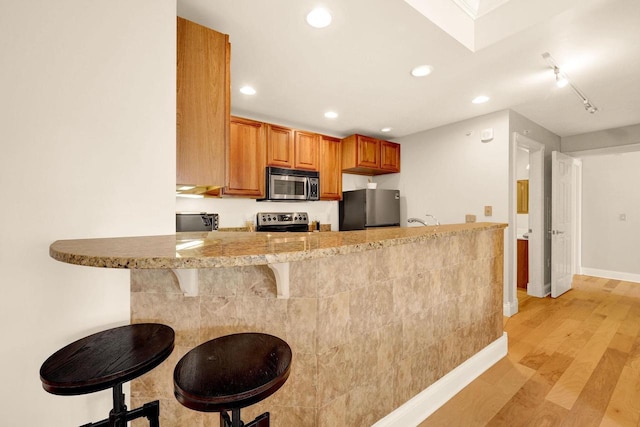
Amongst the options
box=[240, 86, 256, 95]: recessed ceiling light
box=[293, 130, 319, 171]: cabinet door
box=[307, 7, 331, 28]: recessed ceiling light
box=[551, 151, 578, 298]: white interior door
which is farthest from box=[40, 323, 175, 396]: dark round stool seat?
box=[551, 151, 578, 298]: white interior door

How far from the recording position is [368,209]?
150 inches

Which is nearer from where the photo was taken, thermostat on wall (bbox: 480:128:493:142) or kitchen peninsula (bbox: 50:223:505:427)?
kitchen peninsula (bbox: 50:223:505:427)

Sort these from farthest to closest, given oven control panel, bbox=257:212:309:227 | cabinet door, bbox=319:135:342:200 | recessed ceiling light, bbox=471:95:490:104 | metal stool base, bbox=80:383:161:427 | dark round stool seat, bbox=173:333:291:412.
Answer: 1. cabinet door, bbox=319:135:342:200
2. oven control panel, bbox=257:212:309:227
3. recessed ceiling light, bbox=471:95:490:104
4. metal stool base, bbox=80:383:161:427
5. dark round stool seat, bbox=173:333:291:412

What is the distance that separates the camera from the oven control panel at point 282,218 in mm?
3402

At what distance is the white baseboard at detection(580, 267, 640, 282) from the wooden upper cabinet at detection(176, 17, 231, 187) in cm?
630

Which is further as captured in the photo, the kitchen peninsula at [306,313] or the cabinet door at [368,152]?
the cabinet door at [368,152]

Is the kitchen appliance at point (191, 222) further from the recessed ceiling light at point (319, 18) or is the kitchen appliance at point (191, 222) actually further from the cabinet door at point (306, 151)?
the recessed ceiling light at point (319, 18)

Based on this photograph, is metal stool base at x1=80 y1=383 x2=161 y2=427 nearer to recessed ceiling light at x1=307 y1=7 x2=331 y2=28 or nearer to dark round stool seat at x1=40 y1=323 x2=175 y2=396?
dark round stool seat at x1=40 y1=323 x2=175 y2=396

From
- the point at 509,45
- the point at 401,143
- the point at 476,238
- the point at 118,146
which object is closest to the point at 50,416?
the point at 118,146

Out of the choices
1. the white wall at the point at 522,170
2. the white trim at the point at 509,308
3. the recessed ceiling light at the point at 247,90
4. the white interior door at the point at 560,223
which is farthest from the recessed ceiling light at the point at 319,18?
the white wall at the point at 522,170

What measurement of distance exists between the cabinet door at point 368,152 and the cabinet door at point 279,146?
3.20 feet

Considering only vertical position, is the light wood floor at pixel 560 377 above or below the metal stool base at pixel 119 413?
below

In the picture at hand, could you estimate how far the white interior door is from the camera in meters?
3.65

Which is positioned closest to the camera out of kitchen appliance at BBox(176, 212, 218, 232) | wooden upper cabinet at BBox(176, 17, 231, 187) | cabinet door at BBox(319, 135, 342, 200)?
wooden upper cabinet at BBox(176, 17, 231, 187)
